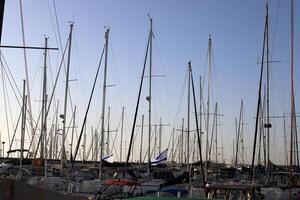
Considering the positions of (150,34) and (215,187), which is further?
(150,34)

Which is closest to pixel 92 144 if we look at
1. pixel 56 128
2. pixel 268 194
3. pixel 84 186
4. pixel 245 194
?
pixel 56 128

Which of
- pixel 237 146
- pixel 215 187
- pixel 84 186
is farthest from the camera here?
pixel 237 146

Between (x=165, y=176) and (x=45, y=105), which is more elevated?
(x=45, y=105)

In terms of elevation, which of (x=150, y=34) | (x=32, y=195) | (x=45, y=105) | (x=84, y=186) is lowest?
(x=84, y=186)

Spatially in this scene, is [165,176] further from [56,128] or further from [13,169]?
[56,128]

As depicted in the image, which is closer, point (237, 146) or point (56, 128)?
point (56, 128)

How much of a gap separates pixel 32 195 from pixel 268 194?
2348 cm

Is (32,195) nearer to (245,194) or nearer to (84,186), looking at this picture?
(245,194)

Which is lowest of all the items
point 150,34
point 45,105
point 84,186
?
point 84,186

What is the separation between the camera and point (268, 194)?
29.0 metres

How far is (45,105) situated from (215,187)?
2847 cm

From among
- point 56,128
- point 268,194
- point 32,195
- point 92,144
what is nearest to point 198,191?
point 268,194

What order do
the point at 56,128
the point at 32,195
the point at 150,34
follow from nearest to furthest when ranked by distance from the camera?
the point at 32,195 < the point at 150,34 < the point at 56,128

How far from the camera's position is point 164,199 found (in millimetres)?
14695
